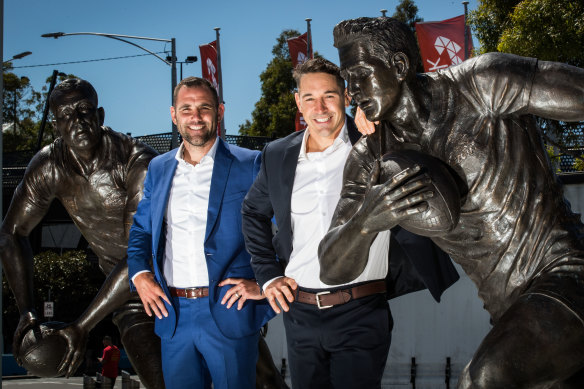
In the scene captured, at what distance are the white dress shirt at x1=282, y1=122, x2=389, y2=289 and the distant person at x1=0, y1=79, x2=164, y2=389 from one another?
144 cm

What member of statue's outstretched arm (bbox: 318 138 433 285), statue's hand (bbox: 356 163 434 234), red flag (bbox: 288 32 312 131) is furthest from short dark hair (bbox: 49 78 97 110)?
red flag (bbox: 288 32 312 131)

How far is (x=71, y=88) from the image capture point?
482cm

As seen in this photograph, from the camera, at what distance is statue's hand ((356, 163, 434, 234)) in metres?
2.50

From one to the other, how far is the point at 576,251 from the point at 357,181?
0.91m

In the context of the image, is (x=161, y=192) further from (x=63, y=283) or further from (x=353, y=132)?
(x=63, y=283)

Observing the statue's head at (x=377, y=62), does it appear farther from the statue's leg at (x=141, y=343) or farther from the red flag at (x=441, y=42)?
the red flag at (x=441, y=42)

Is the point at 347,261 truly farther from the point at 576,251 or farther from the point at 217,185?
the point at 217,185

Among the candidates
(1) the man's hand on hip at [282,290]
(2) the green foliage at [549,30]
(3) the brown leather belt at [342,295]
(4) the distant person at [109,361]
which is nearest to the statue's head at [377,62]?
(3) the brown leather belt at [342,295]

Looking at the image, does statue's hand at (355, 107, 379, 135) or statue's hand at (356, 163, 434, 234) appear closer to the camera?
statue's hand at (356, 163, 434, 234)

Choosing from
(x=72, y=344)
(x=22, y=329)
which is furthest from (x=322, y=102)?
(x=22, y=329)

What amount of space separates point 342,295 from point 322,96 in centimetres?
104

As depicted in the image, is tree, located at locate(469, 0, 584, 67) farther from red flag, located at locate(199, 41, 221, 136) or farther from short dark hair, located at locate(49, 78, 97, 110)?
red flag, located at locate(199, 41, 221, 136)

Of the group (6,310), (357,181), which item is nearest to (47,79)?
(6,310)

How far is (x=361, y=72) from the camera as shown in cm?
286
